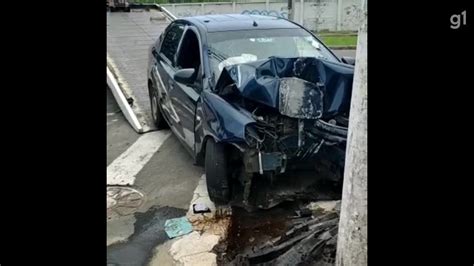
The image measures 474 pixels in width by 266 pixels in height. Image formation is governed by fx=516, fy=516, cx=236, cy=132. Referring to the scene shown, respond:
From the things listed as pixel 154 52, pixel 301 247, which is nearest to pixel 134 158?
pixel 154 52

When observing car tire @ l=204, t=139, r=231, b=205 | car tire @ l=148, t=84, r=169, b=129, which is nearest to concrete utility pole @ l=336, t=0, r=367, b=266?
car tire @ l=204, t=139, r=231, b=205

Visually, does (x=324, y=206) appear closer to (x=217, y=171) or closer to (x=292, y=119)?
(x=292, y=119)

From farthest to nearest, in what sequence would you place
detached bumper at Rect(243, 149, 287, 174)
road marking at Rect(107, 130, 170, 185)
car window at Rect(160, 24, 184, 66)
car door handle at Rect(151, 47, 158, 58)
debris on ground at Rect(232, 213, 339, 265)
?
car door handle at Rect(151, 47, 158, 58)
car window at Rect(160, 24, 184, 66)
road marking at Rect(107, 130, 170, 185)
detached bumper at Rect(243, 149, 287, 174)
debris on ground at Rect(232, 213, 339, 265)

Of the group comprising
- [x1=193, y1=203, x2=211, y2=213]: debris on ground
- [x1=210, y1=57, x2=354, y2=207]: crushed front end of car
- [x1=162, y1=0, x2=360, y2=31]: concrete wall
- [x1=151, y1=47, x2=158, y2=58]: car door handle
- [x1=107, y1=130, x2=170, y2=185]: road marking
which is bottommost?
[x1=193, y1=203, x2=211, y2=213]: debris on ground

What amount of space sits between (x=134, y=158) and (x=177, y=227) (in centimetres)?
195

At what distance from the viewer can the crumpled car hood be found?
4.21 metres

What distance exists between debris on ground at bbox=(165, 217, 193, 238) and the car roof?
212 cm

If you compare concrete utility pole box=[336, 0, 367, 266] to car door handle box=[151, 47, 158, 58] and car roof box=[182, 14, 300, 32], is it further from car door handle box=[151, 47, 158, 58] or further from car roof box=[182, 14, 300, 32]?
car door handle box=[151, 47, 158, 58]

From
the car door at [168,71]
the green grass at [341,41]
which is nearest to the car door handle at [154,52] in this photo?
the car door at [168,71]

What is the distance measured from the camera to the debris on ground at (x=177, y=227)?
425cm

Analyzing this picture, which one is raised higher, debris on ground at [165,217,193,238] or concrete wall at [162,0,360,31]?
concrete wall at [162,0,360,31]
